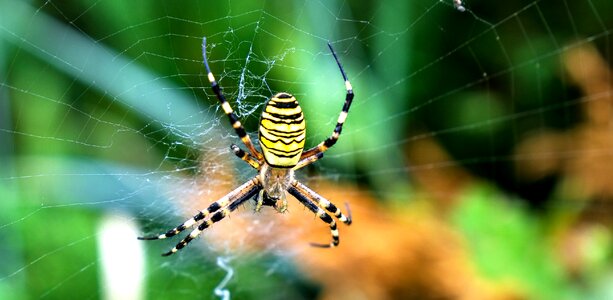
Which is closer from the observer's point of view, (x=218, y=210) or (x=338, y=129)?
(x=338, y=129)

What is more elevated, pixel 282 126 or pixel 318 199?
pixel 282 126

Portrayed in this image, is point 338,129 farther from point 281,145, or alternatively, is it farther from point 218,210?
point 218,210

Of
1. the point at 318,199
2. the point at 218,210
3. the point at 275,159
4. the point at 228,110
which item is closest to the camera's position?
the point at 228,110

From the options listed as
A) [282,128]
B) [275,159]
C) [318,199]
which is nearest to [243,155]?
[275,159]

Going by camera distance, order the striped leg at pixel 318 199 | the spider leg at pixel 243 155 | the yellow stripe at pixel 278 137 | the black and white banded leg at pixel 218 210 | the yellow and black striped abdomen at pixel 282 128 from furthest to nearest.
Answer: the striped leg at pixel 318 199 → the black and white banded leg at pixel 218 210 → the spider leg at pixel 243 155 → the yellow stripe at pixel 278 137 → the yellow and black striped abdomen at pixel 282 128

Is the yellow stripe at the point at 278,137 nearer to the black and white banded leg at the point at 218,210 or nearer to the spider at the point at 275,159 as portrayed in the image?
the spider at the point at 275,159

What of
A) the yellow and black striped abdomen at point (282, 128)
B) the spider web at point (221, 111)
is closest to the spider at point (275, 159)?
the yellow and black striped abdomen at point (282, 128)

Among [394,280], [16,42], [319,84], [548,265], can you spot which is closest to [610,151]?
[548,265]

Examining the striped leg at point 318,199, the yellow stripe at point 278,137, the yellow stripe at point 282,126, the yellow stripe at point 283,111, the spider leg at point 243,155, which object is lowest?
the striped leg at point 318,199
